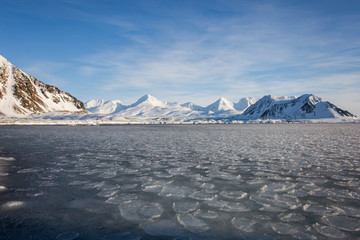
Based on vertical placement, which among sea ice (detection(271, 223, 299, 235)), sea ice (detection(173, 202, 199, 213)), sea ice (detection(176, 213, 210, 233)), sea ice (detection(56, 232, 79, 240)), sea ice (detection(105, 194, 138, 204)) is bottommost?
sea ice (detection(173, 202, 199, 213))

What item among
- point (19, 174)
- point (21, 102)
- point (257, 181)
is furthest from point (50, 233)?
point (21, 102)

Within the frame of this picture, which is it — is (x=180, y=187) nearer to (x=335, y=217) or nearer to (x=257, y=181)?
(x=257, y=181)

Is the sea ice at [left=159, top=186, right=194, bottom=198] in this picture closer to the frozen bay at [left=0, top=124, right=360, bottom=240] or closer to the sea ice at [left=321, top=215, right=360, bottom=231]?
the frozen bay at [left=0, top=124, right=360, bottom=240]

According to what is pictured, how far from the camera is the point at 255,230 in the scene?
5.47m

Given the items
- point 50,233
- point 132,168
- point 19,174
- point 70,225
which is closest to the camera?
point 50,233

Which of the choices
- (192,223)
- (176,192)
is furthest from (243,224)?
(176,192)

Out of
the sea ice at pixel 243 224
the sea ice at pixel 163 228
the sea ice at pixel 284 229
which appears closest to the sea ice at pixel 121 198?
the sea ice at pixel 163 228

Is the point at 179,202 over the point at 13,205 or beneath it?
beneath

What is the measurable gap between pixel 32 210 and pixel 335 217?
846cm

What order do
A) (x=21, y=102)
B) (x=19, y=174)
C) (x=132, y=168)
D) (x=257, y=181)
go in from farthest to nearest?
1. (x=21, y=102)
2. (x=132, y=168)
3. (x=19, y=174)
4. (x=257, y=181)

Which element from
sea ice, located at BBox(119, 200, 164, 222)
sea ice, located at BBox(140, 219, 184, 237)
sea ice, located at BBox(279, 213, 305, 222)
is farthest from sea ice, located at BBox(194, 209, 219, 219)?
sea ice, located at BBox(279, 213, 305, 222)

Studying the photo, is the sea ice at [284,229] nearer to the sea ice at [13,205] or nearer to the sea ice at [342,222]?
the sea ice at [342,222]

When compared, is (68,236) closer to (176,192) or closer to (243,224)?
(176,192)

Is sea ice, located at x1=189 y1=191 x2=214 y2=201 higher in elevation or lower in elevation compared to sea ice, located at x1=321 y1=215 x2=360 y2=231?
lower
